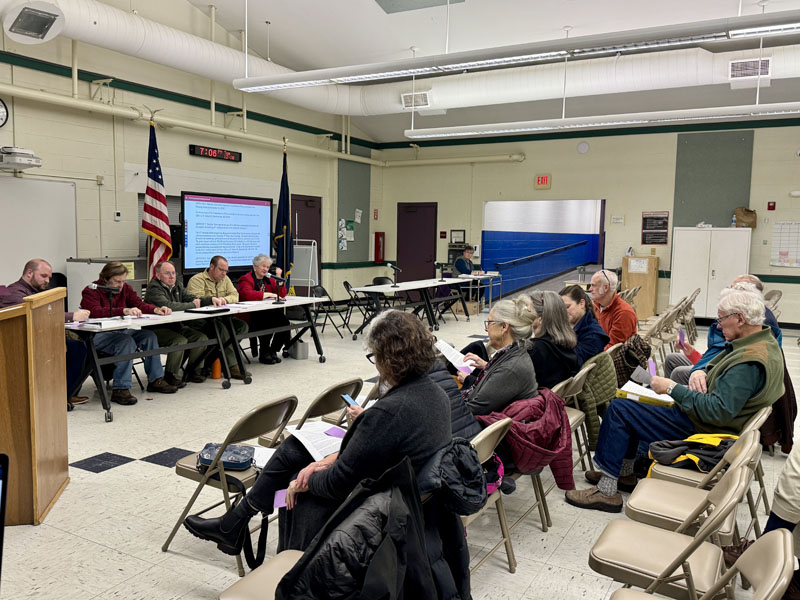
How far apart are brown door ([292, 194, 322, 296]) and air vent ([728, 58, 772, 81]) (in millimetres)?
6707

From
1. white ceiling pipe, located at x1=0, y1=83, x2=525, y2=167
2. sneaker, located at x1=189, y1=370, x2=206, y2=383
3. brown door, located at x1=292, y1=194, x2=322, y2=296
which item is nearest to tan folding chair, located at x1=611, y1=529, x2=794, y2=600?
sneaker, located at x1=189, y1=370, x2=206, y2=383

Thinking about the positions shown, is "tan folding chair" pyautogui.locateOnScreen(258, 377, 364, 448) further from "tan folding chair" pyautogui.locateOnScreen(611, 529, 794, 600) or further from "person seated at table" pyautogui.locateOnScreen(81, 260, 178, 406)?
"person seated at table" pyautogui.locateOnScreen(81, 260, 178, 406)

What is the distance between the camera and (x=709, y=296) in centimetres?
966

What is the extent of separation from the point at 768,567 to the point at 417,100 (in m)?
8.59

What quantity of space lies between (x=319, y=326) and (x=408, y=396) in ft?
24.7

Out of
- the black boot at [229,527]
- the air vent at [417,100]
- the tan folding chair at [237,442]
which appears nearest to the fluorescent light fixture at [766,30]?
the tan folding chair at [237,442]

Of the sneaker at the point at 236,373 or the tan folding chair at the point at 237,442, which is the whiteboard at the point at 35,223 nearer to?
the sneaker at the point at 236,373

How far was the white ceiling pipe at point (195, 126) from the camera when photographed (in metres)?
6.34

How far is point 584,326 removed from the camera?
398 centimetres

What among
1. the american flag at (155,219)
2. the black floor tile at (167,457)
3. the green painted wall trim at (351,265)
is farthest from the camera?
the green painted wall trim at (351,265)

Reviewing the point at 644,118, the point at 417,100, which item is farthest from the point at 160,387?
the point at 644,118

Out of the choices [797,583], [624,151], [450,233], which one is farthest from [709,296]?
[797,583]

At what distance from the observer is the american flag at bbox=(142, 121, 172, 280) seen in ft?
22.0

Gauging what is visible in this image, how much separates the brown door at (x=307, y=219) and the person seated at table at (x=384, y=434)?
867cm
